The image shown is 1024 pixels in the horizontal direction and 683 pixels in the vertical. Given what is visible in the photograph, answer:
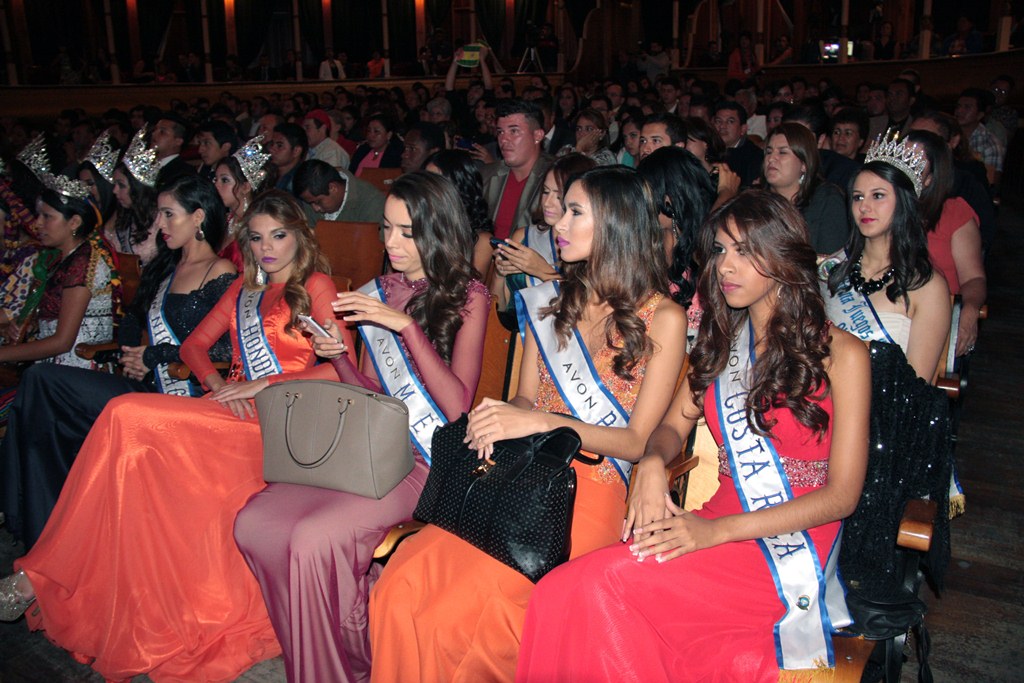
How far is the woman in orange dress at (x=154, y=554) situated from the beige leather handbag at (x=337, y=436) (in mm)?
375

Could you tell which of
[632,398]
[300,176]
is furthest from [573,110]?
[632,398]

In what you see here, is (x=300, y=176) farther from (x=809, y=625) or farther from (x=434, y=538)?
(x=809, y=625)

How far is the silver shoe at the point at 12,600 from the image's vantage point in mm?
2479

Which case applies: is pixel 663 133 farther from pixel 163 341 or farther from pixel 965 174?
pixel 163 341

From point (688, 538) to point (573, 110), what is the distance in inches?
368

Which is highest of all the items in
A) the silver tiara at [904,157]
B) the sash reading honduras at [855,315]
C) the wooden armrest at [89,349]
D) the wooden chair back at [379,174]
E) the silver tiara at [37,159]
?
the silver tiara at [37,159]

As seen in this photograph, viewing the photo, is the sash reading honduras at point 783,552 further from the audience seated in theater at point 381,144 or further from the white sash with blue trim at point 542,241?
the audience seated in theater at point 381,144

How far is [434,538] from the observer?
1972 mm

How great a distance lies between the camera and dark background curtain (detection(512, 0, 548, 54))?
17781mm

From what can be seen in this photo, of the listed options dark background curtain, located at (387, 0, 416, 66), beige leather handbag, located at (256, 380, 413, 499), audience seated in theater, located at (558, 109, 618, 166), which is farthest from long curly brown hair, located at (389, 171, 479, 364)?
dark background curtain, located at (387, 0, 416, 66)

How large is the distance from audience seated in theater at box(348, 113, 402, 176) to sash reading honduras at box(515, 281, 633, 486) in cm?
482

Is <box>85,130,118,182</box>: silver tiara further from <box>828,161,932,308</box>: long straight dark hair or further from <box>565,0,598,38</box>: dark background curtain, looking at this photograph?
<box>565,0,598,38</box>: dark background curtain

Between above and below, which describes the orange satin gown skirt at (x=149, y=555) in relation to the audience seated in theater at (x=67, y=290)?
below

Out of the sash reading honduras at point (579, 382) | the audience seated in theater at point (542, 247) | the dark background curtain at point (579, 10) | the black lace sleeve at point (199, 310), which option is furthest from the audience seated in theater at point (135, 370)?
the dark background curtain at point (579, 10)
